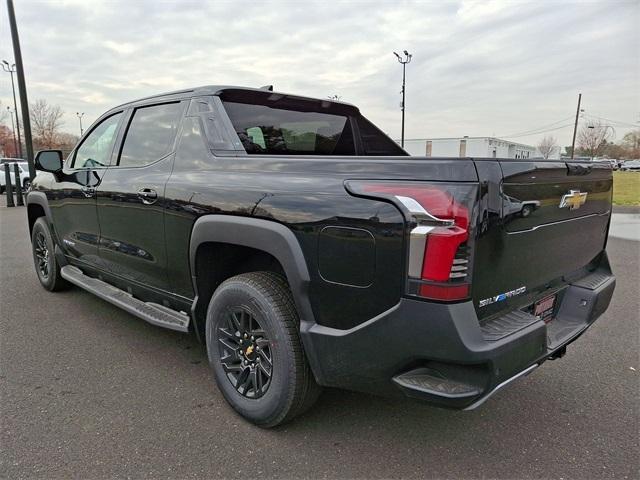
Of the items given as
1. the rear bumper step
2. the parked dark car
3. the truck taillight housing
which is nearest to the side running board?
the rear bumper step

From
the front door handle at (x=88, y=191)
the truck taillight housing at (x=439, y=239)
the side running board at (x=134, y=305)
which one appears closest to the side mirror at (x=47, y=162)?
the front door handle at (x=88, y=191)

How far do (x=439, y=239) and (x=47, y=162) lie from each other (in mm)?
4015

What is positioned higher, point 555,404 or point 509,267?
point 509,267

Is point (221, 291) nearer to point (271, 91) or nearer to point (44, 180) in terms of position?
point (271, 91)

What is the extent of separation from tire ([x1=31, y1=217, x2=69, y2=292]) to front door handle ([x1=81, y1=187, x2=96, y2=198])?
121 centimetres

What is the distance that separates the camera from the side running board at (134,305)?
301 cm

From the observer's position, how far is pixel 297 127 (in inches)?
141

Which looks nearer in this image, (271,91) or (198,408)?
(198,408)

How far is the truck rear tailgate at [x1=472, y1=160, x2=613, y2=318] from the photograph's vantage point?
189 cm

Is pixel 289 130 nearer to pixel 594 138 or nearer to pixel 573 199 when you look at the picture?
pixel 573 199

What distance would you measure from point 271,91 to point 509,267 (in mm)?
2248

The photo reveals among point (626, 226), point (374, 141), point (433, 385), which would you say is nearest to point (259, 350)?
point (433, 385)

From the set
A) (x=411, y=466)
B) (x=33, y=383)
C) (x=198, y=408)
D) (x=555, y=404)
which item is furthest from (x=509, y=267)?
(x=33, y=383)

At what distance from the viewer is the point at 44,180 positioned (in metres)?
4.66
